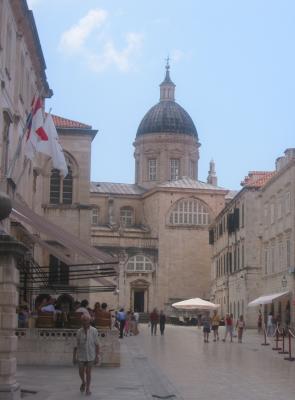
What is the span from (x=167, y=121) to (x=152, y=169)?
5.61 m

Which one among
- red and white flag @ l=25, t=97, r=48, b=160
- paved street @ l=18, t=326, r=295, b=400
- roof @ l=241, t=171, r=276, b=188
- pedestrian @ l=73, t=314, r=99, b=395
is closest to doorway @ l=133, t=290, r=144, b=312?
roof @ l=241, t=171, r=276, b=188

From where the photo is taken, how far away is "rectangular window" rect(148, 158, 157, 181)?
92188mm

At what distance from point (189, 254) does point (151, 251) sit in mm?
4186

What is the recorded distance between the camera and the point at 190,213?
84188 millimetres

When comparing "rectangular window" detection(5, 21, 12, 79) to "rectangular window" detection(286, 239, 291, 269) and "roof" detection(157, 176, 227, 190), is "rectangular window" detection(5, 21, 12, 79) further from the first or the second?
"roof" detection(157, 176, 227, 190)

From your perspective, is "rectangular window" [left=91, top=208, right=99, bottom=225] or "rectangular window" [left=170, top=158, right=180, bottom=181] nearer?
"rectangular window" [left=91, top=208, right=99, bottom=225]

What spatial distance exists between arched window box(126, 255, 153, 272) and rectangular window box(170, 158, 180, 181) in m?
13.4

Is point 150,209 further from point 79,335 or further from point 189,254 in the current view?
point 79,335

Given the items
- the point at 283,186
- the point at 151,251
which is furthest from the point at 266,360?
the point at 151,251

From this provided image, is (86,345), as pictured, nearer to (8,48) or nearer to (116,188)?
(8,48)

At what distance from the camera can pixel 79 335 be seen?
47.1 ft

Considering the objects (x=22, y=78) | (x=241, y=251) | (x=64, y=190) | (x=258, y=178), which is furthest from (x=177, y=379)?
(x=258, y=178)

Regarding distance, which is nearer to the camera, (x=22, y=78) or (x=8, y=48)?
(x=8, y=48)

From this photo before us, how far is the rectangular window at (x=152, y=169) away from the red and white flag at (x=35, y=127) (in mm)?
68971
